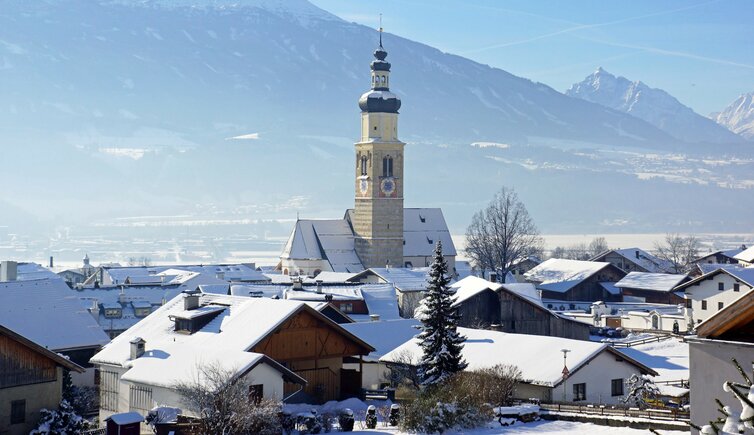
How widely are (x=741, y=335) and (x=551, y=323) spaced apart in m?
46.2

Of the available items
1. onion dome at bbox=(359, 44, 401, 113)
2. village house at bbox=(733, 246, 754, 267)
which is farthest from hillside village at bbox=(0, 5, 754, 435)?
onion dome at bbox=(359, 44, 401, 113)

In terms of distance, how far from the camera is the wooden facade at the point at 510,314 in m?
61.0

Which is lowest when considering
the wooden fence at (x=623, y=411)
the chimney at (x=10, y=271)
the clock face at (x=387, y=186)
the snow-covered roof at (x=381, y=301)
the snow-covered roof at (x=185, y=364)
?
the wooden fence at (x=623, y=411)

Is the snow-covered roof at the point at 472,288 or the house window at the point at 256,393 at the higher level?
the snow-covered roof at the point at 472,288

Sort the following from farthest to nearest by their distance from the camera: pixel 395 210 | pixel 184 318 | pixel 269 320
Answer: pixel 395 210 < pixel 184 318 < pixel 269 320

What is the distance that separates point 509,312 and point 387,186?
55.4m

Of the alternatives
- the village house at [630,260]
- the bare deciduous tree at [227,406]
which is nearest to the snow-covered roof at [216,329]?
the bare deciduous tree at [227,406]

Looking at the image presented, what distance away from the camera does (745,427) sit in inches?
380

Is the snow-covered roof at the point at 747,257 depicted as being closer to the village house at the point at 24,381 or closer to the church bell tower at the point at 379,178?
the church bell tower at the point at 379,178

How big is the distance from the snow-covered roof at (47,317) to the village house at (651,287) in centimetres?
5021

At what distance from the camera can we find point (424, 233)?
117 meters

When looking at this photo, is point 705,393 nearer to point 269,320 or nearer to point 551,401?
point 551,401

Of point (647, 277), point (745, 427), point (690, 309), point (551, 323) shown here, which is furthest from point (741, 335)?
point (647, 277)

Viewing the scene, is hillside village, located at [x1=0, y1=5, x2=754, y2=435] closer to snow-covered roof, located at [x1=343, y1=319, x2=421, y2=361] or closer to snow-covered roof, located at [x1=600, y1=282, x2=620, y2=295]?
snow-covered roof, located at [x1=343, y1=319, x2=421, y2=361]
